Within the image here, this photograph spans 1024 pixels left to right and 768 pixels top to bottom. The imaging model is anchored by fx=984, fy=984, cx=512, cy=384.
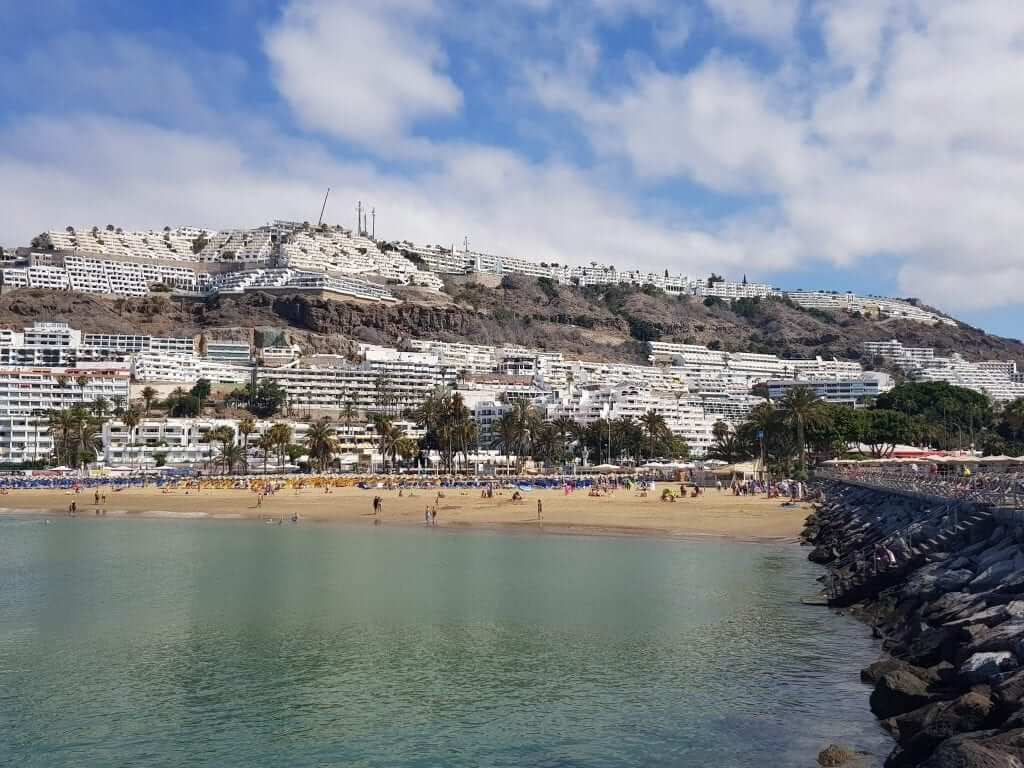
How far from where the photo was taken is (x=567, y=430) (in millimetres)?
110562

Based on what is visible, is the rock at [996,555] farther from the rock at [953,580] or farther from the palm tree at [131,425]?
the palm tree at [131,425]

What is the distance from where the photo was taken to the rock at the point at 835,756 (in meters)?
13.1

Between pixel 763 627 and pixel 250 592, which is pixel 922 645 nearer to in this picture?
pixel 763 627

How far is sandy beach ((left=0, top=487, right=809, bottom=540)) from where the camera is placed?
48906 millimetres

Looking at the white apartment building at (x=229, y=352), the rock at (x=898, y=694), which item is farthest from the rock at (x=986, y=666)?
the white apartment building at (x=229, y=352)

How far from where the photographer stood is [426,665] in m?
19.5

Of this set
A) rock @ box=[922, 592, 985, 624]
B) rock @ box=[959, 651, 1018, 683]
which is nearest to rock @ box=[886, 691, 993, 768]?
rock @ box=[959, 651, 1018, 683]

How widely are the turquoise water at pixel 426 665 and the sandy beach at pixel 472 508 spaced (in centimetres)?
1376

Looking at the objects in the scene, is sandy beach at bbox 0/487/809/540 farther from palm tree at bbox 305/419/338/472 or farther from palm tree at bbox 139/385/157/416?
palm tree at bbox 139/385/157/416

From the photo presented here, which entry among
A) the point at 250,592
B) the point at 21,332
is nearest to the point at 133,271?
the point at 21,332

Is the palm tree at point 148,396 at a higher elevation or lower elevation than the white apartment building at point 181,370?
lower

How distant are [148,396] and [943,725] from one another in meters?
129

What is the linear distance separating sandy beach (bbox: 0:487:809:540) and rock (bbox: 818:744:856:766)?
1206 inches

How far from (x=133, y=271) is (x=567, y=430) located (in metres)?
110
